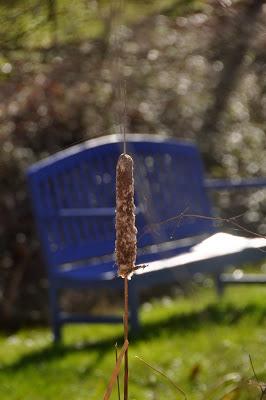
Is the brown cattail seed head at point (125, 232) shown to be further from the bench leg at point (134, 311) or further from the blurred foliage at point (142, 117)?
the bench leg at point (134, 311)

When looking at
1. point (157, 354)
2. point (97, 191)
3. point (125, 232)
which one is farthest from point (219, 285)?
point (125, 232)

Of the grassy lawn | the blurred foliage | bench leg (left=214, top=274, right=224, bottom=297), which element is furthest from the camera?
bench leg (left=214, top=274, right=224, bottom=297)

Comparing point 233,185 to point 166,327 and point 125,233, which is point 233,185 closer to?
point 166,327

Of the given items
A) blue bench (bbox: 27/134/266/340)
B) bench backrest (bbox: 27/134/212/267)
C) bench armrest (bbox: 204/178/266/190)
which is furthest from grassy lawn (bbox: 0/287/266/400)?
bench armrest (bbox: 204/178/266/190)

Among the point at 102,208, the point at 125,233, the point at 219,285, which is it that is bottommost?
the point at 219,285

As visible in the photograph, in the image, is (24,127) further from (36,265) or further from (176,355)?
(176,355)

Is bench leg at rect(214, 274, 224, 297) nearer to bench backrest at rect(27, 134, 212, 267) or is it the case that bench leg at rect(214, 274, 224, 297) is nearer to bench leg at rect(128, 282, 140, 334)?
bench backrest at rect(27, 134, 212, 267)

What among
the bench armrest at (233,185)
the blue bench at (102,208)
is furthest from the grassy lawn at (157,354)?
the bench armrest at (233,185)

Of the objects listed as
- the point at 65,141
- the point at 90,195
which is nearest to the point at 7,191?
the point at 65,141
